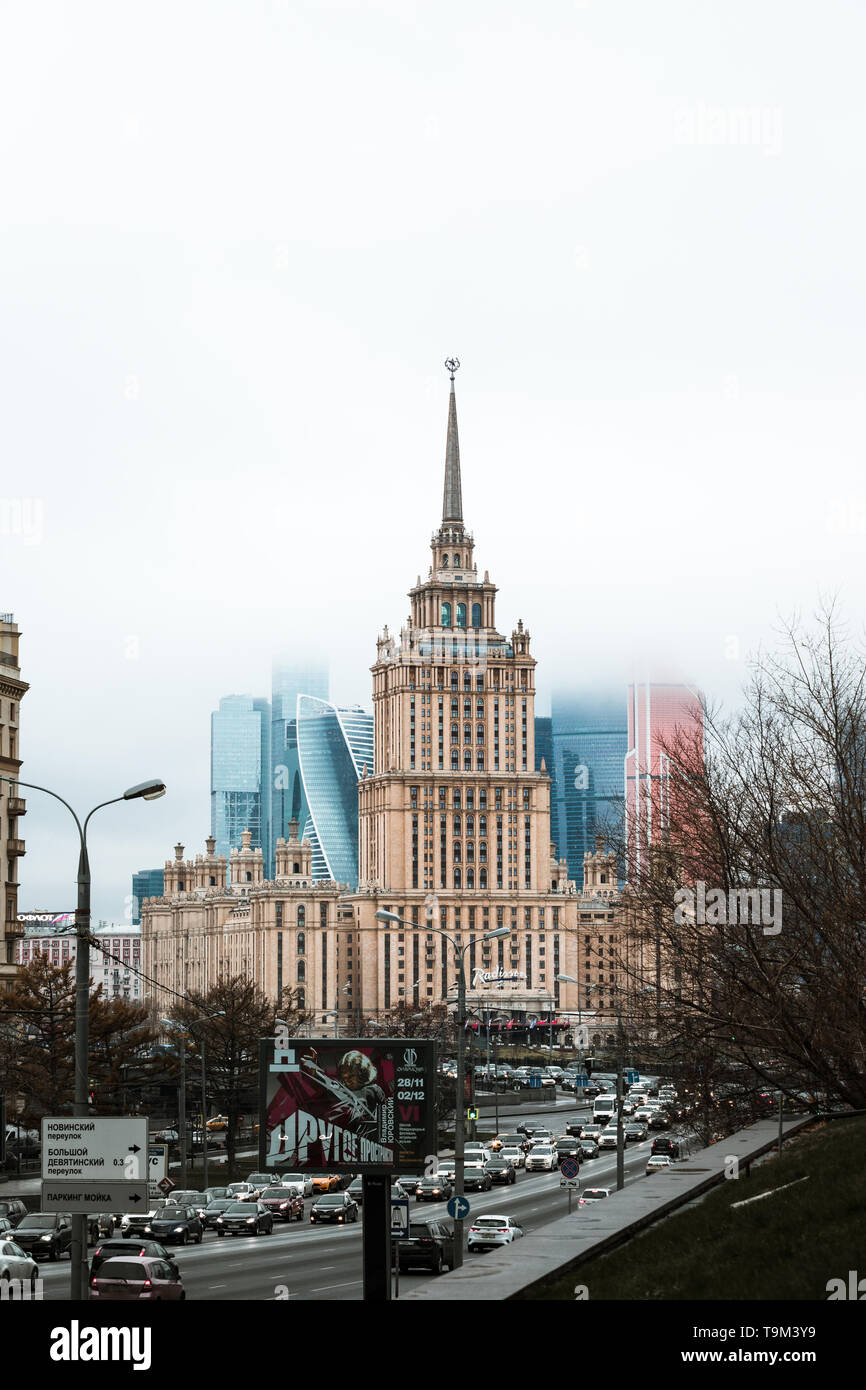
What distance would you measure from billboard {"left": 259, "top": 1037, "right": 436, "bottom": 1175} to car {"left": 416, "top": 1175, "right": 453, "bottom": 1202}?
107 feet

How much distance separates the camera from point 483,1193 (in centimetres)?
6550

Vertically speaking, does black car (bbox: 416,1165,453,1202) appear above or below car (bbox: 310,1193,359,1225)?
below

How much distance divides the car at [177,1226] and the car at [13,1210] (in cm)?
347

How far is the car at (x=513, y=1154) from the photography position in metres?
79.9

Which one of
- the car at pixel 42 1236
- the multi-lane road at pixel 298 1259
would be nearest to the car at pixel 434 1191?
the multi-lane road at pixel 298 1259

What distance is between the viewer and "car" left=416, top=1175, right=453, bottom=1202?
6144cm

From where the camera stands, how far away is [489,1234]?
4294 cm

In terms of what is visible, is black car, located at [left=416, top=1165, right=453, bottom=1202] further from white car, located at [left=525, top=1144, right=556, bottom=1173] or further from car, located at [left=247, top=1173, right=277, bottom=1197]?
white car, located at [left=525, top=1144, right=556, bottom=1173]

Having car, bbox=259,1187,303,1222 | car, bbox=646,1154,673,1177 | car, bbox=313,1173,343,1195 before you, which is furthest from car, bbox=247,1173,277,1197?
car, bbox=646,1154,673,1177

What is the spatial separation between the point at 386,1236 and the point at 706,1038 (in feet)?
30.4

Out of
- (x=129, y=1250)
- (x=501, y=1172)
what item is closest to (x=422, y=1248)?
(x=129, y=1250)

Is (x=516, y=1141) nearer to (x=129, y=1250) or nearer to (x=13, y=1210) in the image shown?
(x=13, y=1210)
